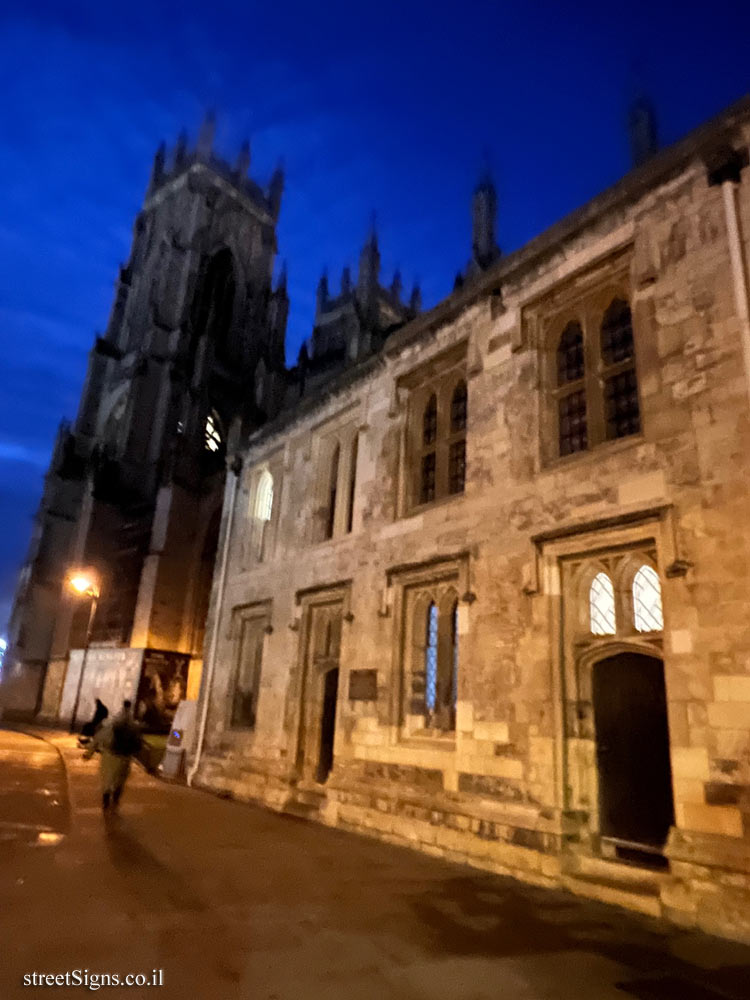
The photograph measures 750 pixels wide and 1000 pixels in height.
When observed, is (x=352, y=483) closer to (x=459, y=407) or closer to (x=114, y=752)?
(x=459, y=407)

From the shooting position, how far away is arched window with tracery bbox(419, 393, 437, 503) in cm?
1119

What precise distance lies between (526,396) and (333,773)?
6970mm

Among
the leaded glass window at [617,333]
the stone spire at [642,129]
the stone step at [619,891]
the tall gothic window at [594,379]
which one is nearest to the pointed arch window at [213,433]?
the stone spire at [642,129]

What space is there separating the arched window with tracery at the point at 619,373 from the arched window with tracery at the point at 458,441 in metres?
2.70

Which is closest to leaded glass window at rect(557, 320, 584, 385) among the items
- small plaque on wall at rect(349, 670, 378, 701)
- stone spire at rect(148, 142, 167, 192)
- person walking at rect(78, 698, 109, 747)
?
small plaque on wall at rect(349, 670, 378, 701)

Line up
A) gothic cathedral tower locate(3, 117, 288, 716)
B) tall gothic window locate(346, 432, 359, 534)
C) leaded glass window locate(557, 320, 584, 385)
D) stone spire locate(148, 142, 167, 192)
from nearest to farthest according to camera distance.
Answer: leaded glass window locate(557, 320, 584, 385) → tall gothic window locate(346, 432, 359, 534) → gothic cathedral tower locate(3, 117, 288, 716) → stone spire locate(148, 142, 167, 192)

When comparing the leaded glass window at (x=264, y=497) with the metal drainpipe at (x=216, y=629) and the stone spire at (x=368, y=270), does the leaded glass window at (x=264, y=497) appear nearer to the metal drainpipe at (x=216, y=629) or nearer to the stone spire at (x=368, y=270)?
the metal drainpipe at (x=216, y=629)

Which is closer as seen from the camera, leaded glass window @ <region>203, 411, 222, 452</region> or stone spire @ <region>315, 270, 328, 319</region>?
leaded glass window @ <region>203, 411, 222, 452</region>

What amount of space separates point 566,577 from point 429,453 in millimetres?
4076

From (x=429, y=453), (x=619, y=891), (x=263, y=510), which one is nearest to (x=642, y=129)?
(x=263, y=510)

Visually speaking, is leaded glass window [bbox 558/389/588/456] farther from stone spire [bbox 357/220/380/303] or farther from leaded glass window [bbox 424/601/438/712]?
stone spire [bbox 357/220/380/303]

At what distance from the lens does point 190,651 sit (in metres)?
27.2

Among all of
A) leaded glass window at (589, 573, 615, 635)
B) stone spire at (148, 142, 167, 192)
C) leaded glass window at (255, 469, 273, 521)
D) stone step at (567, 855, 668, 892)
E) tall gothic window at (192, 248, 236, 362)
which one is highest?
stone spire at (148, 142, 167, 192)

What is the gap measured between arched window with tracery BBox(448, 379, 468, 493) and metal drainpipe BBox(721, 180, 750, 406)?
184 inches
